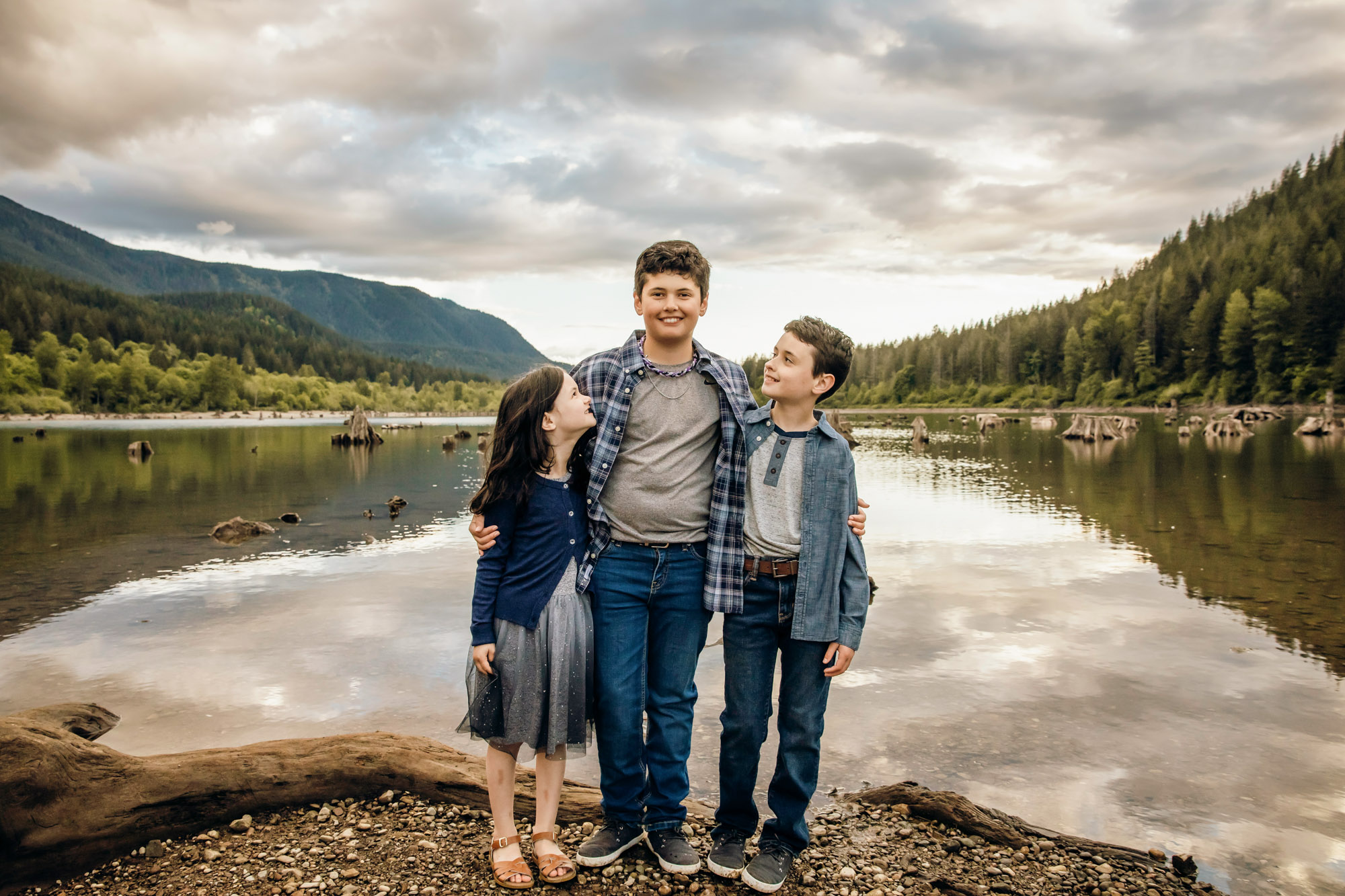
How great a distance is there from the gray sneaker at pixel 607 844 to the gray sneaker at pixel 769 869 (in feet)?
2.03

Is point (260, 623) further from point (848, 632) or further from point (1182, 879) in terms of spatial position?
point (1182, 879)

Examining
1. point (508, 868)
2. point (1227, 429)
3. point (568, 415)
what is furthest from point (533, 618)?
point (1227, 429)

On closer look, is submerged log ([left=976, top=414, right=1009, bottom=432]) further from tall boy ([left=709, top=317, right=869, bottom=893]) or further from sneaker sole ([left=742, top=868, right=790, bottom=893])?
sneaker sole ([left=742, top=868, right=790, bottom=893])

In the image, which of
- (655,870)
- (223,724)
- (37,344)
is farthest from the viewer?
(37,344)

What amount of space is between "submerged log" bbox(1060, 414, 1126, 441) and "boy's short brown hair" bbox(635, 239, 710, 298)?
52542mm

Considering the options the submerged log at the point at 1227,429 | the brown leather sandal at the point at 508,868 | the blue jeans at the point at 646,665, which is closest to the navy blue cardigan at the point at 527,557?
the blue jeans at the point at 646,665

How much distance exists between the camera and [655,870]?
4.04 metres

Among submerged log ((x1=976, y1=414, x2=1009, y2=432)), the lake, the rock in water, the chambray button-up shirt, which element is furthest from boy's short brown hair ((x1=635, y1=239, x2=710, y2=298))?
submerged log ((x1=976, y1=414, x2=1009, y2=432))

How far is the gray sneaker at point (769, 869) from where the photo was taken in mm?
3865

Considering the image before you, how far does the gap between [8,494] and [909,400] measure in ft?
533

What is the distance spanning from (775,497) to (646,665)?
114 centimetres

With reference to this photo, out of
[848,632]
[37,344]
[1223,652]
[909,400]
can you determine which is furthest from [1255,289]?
[37,344]

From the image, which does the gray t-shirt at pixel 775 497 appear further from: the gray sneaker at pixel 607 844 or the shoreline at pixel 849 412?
the shoreline at pixel 849 412

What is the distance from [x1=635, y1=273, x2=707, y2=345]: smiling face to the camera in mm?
4113
